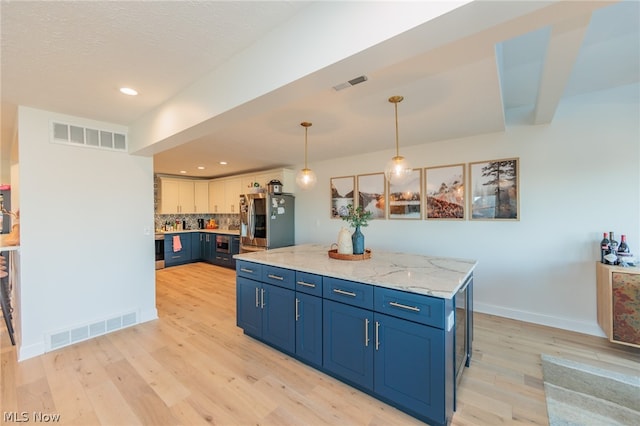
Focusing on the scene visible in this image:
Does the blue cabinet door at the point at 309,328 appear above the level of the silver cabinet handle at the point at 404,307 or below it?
below

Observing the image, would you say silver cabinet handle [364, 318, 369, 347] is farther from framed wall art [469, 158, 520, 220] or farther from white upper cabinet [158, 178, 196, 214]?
white upper cabinet [158, 178, 196, 214]

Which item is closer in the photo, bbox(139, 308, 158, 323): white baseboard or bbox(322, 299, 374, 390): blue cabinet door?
bbox(322, 299, 374, 390): blue cabinet door

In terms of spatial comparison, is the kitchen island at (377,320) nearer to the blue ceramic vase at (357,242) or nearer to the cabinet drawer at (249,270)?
the cabinet drawer at (249,270)

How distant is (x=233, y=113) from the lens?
1.90 metres

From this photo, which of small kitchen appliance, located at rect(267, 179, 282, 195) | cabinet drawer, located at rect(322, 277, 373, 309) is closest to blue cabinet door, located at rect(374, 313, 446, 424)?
cabinet drawer, located at rect(322, 277, 373, 309)

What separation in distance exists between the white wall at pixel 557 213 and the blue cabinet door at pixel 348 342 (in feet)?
7.41

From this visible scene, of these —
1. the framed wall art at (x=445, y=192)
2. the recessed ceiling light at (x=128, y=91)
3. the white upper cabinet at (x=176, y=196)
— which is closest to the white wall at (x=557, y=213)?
the framed wall art at (x=445, y=192)

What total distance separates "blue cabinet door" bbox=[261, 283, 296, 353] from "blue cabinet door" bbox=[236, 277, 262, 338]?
0.25ft

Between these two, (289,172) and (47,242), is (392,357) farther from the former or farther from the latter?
(289,172)

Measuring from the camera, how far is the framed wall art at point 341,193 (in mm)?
4590

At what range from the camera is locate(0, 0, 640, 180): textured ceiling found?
1288mm

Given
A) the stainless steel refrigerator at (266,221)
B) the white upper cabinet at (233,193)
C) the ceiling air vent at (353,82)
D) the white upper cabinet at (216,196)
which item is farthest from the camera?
the white upper cabinet at (216,196)

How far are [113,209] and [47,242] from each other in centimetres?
62

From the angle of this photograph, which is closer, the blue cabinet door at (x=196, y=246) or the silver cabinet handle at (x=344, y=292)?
the silver cabinet handle at (x=344, y=292)
